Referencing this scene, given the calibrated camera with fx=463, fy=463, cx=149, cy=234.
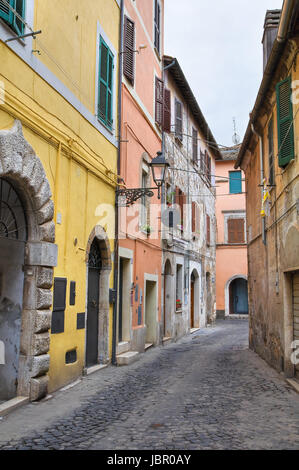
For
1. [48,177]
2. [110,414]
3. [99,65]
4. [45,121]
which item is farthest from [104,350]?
[99,65]

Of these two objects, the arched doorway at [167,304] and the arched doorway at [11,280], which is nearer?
the arched doorway at [11,280]

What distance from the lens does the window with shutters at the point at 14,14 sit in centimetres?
554

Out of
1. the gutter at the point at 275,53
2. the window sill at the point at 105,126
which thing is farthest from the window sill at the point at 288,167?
the window sill at the point at 105,126

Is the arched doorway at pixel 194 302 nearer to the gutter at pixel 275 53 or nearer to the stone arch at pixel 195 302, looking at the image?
the stone arch at pixel 195 302

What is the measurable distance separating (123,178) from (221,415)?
6.18 m

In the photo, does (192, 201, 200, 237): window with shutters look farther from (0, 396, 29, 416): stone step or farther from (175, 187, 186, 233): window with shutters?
(0, 396, 29, 416): stone step

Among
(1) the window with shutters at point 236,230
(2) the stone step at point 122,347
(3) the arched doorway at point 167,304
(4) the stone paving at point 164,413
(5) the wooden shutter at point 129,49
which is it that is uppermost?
(5) the wooden shutter at point 129,49

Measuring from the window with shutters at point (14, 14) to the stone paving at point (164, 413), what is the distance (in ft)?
15.6

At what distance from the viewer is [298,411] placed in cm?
621

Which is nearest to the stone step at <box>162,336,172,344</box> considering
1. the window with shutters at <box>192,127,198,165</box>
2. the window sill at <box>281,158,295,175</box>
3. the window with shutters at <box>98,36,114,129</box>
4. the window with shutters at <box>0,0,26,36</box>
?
the window with shutters at <box>98,36,114,129</box>

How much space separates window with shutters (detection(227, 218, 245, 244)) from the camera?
96.1 ft
